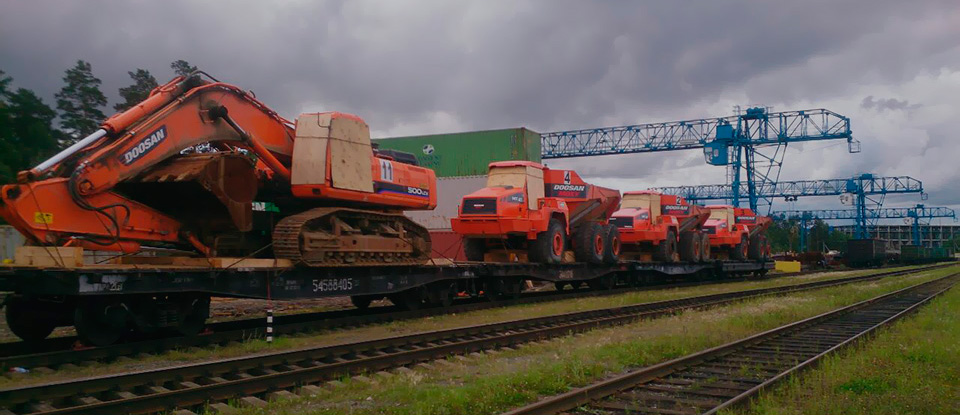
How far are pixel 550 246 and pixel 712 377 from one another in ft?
32.5

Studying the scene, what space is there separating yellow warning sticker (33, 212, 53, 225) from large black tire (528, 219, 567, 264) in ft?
37.7

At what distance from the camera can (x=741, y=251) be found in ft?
110

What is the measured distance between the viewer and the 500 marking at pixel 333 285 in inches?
462

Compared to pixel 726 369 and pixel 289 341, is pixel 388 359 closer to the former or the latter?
pixel 289 341

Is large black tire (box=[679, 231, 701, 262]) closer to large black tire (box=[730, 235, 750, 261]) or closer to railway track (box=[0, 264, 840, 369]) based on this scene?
large black tire (box=[730, 235, 750, 261])

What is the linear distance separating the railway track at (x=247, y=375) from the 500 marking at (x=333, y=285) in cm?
238

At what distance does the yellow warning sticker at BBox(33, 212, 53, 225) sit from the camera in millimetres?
8486

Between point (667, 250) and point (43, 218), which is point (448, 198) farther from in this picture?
point (43, 218)

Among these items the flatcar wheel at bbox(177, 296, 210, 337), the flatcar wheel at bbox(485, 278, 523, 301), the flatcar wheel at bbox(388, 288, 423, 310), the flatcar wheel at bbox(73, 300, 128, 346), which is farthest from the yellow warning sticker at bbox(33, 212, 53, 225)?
the flatcar wheel at bbox(485, 278, 523, 301)

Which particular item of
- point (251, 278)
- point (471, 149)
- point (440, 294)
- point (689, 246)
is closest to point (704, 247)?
point (689, 246)

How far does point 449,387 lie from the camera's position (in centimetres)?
748

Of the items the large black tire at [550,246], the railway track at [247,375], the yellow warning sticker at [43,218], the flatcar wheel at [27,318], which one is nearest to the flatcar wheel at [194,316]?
the flatcar wheel at [27,318]

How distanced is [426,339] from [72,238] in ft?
15.8

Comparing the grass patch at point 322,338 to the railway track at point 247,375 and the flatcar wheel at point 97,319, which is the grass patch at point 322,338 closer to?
the flatcar wheel at point 97,319
